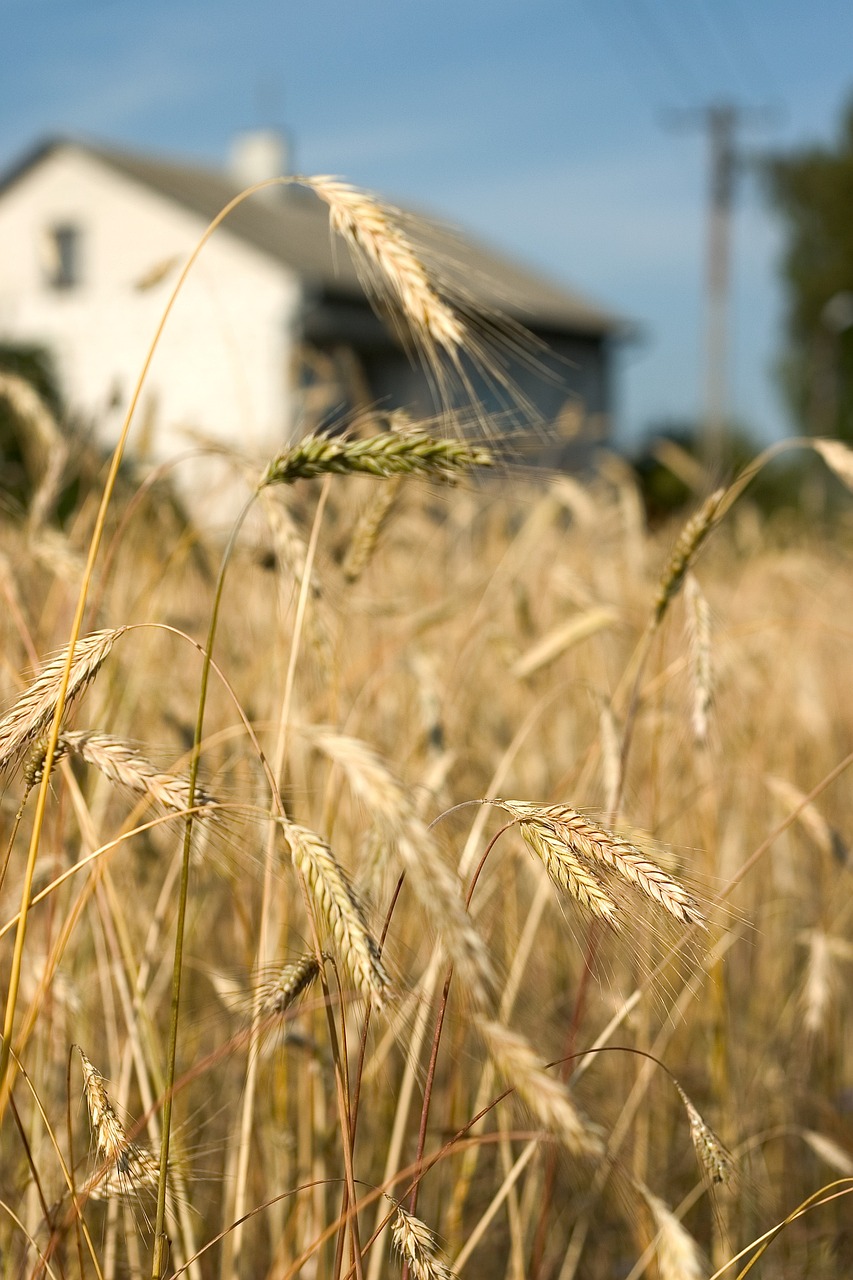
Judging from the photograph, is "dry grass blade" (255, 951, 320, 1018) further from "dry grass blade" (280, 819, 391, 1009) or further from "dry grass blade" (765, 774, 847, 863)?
"dry grass blade" (765, 774, 847, 863)

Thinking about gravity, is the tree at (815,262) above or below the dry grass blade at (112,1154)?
above

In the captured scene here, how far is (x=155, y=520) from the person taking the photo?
2949 mm

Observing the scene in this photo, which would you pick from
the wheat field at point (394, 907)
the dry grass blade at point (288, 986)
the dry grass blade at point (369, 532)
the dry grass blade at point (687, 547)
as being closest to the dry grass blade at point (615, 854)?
Answer: the wheat field at point (394, 907)

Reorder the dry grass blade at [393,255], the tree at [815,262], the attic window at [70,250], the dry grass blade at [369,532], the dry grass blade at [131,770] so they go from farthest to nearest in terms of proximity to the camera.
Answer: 1. the tree at [815,262]
2. the attic window at [70,250]
3. the dry grass blade at [369,532]
4. the dry grass blade at [393,255]
5. the dry grass blade at [131,770]

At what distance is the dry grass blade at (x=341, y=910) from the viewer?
865 millimetres

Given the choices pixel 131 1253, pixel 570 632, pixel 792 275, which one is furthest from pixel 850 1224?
pixel 792 275

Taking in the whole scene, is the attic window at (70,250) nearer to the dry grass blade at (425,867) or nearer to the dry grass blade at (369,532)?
the dry grass blade at (369,532)

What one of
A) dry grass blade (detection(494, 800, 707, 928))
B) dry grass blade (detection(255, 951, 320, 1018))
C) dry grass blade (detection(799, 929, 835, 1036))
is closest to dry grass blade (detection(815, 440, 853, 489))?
dry grass blade (detection(799, 929, 835, 1036))

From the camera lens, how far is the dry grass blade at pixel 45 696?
0.96 metres

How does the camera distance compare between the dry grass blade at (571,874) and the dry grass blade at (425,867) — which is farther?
the dry grass blade at (571,874)

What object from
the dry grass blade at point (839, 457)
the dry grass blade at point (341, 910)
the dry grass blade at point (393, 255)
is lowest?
the dry grass blade at point (341, 910)

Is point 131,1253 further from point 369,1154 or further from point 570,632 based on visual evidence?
point 570,632

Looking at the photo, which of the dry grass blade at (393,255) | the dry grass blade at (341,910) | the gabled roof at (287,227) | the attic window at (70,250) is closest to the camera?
the dry grass blade at (341,910)

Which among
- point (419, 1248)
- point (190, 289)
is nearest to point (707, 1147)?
point (419, 1248)
